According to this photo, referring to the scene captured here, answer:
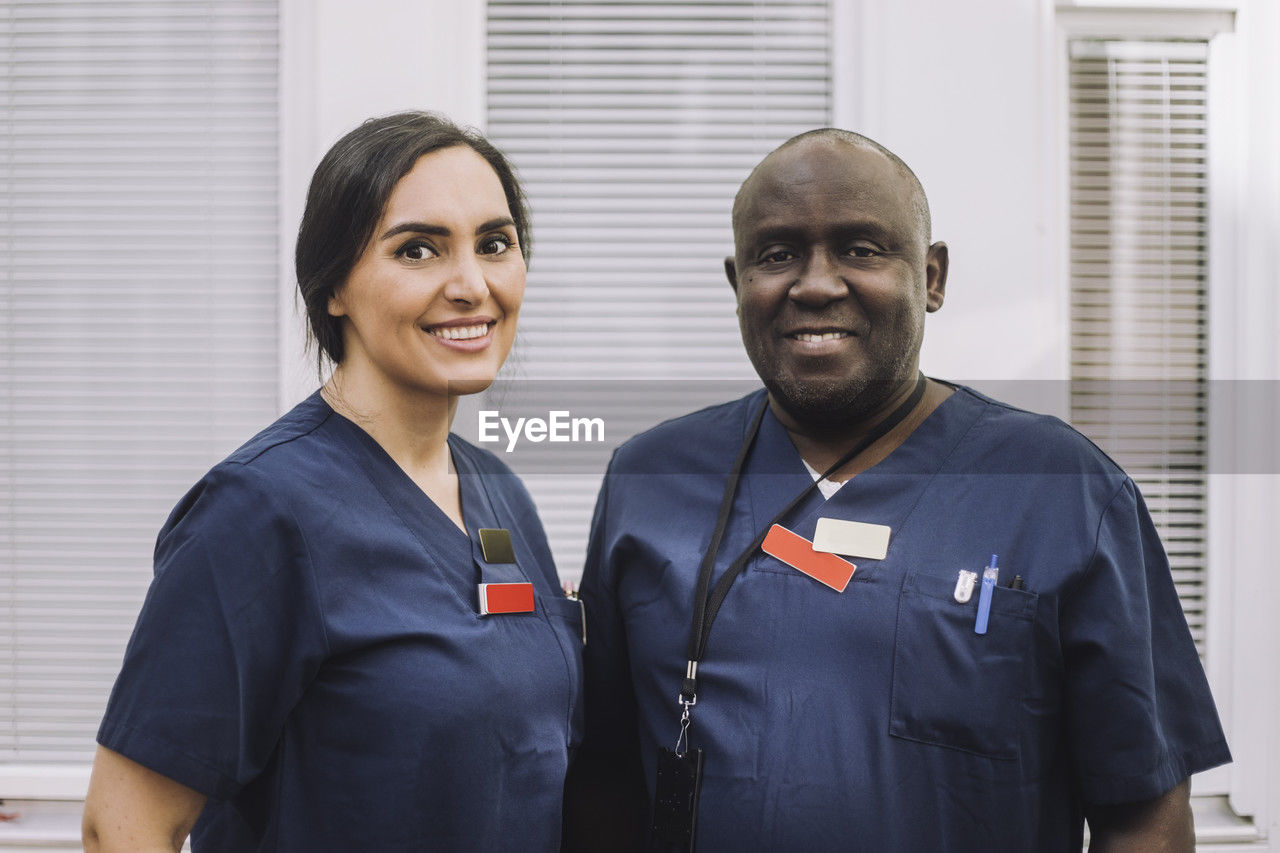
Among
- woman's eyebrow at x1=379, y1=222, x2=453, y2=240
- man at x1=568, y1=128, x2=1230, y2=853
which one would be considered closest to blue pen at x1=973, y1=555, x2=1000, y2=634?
man at x1=568, y1=128, x2=1230, y2=853

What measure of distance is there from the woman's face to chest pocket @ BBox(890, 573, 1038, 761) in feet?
2.18

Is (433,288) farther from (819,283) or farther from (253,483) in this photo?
(819,283)

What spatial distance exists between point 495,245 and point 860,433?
1.92ft

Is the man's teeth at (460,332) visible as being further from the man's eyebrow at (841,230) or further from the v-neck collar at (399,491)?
the man's eyebrow at (841,230)

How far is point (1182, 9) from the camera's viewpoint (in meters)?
2.00

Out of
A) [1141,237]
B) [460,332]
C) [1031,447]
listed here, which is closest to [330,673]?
[460,332]

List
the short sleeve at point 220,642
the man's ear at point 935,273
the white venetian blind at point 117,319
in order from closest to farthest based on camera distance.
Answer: the short sleeve at point 220,642 → the man's ear at point 935,273 → the white venetian blind at point 117,319

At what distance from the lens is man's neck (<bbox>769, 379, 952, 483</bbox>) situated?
1302mm

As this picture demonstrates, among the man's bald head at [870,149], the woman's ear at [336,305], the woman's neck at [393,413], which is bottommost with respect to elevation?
the woman's neck at [393,413]

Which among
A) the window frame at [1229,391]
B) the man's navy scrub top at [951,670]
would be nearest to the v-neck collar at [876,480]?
the man's navy scrub top at [951,670]

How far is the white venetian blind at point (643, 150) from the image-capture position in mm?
2004

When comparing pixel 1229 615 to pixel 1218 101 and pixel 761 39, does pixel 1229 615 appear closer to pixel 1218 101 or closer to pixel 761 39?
pixel 1218 101

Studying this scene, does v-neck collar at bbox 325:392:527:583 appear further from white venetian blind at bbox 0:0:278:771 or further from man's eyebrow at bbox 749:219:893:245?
white venetian blind at bbox 0:0:278:771

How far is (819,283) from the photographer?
123 centimetres
